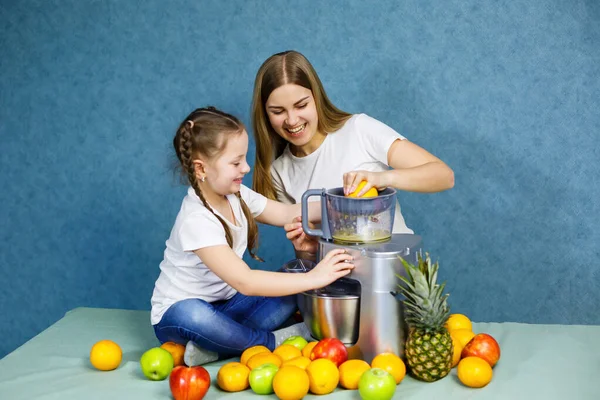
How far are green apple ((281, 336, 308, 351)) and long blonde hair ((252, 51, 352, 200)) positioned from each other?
50 cm

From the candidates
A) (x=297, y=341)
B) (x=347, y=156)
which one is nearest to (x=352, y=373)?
(x=297, y=341)

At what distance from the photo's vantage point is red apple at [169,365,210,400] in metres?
1.65

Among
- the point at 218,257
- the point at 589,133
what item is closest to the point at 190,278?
the point at 218,257

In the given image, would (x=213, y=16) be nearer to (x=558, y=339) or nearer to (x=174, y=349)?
(x=174, y=349)

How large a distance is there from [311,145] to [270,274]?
1.78ft

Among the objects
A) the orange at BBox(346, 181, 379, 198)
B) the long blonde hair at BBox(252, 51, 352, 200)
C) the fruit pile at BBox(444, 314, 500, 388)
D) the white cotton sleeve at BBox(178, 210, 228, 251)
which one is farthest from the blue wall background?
the orange at BBox(346, 181, 379, 198)

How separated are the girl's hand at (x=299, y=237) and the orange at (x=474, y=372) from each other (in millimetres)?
553

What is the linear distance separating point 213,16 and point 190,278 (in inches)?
41.3

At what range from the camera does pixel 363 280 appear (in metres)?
1.77

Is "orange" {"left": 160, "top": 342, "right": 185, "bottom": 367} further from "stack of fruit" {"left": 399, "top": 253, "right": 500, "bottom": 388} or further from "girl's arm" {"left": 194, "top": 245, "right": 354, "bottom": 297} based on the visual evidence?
"stack of fruit" {"left": 399, "top": 253, "right": 500, "bottom": 388}

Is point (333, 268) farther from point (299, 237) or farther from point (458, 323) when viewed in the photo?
point (458, 323)

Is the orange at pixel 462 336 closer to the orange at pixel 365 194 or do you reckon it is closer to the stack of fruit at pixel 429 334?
the stack of fruit at pixel 429 334

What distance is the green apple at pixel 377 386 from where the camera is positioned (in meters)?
1.59

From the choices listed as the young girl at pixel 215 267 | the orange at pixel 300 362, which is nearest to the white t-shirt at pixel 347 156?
the young girl at pixel 215 267
